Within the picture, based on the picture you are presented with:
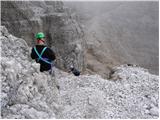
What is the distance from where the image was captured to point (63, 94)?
8.48 meters

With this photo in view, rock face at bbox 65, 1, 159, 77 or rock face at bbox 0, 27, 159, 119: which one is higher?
rock face at bbox 0, 27, 159, 119

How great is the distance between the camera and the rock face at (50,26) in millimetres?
13659

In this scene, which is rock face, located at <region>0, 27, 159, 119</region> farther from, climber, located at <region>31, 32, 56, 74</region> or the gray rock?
climber, located at <region>31, 32, 56, 74</region>

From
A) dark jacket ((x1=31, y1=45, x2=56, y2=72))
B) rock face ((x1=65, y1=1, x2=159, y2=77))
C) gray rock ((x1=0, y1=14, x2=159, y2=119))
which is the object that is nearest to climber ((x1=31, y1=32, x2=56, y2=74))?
dark jacket ((x1=31, y1=45, x2=56, y2=72))

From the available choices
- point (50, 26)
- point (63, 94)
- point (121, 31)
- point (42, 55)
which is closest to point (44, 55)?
point (42, 55)

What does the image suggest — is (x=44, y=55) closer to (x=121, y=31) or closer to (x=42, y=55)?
(x=42, y=55)

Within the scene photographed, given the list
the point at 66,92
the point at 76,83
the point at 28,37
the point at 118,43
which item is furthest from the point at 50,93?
the point at 118,43

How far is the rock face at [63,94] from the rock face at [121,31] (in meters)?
18.6

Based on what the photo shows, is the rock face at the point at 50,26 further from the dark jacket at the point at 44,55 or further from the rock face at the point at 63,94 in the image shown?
the dark jacket at the point at 44,55

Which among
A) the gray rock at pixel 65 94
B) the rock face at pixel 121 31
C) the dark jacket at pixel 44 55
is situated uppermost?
the dark jacket at pixel 44 55

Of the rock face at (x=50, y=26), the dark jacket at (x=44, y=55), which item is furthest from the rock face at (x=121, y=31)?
the dark jacket at (x=44, y=55)

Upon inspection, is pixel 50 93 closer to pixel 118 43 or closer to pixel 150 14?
pixel 118 43

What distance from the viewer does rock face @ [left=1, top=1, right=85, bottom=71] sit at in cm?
1366

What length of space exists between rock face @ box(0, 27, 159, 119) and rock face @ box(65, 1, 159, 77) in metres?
18.6
